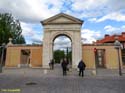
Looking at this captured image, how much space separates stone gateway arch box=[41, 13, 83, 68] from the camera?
39.4 metres

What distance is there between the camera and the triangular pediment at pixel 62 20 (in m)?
39.6

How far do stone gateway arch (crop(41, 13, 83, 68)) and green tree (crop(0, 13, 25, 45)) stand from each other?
77.5 feet

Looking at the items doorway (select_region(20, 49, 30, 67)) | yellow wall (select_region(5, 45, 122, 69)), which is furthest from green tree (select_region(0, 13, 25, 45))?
yellow wall (select_region(5, 45, 122, 69))

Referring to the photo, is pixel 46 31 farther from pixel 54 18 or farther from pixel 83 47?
pixel 83 47

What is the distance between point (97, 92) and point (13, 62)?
2811 centimetres

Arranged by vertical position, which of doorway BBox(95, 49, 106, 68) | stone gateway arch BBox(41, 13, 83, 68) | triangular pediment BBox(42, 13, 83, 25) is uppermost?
triangular pediment BBox(42, 13, 83, 25)

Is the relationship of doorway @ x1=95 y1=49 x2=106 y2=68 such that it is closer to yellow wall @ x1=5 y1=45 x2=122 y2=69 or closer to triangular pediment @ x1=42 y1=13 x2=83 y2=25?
yellow wall @ x1=5 y1=45 x2=122 y2=69

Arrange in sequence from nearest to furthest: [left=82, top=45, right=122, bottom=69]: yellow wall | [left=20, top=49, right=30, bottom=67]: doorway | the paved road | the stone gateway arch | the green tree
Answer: the paved road < the stone gateway arch < [left=82, top=45, right=122, bottom=69]: yellow wall < [left=20, top=49, right=30, bottom=67]: doorway < the green tree

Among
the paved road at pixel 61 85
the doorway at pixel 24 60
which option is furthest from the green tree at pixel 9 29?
the paved road at pixel 61 85

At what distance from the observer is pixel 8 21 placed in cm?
6862

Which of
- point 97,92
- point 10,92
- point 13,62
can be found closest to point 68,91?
point 97,92

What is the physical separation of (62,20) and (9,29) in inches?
1175

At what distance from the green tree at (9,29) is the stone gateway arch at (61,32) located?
2362 cm

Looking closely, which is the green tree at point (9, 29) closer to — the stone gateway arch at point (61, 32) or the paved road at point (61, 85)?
the stone gateway arch at point (61, 32)
